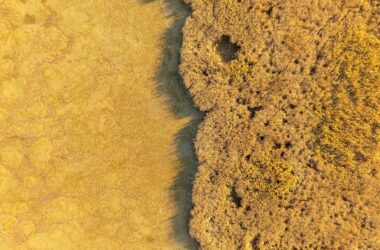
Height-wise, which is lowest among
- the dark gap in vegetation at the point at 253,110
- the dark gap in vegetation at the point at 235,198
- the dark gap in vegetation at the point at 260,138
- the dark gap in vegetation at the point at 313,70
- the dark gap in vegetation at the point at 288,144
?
the dark gap in vegetation at the point at 235,198

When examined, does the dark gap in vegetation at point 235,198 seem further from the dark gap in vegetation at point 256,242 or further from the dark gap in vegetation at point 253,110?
the dark gap in vegetation at point 253,110

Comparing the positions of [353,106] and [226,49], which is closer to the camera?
[353,106]

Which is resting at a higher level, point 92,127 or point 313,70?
point 313,70

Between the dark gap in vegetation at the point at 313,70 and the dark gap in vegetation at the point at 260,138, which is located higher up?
the dark gap in vegetation at the point at 313,70

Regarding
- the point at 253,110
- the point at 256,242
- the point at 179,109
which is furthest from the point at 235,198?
the point at 179,109

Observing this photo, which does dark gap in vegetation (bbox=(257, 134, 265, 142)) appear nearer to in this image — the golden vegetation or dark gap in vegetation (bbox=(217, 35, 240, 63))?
the golden vegetation

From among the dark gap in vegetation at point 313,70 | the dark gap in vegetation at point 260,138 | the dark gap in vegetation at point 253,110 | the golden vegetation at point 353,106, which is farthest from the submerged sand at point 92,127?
the golden vegetation at point 353,106

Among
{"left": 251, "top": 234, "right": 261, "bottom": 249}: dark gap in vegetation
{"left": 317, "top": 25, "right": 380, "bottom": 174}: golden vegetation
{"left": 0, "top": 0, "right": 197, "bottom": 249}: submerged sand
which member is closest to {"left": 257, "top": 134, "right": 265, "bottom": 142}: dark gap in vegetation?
{"left": 317, "top": 25, "right": 380, "bottom": 174}: golden vegetation

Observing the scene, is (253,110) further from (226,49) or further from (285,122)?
(226,49)
